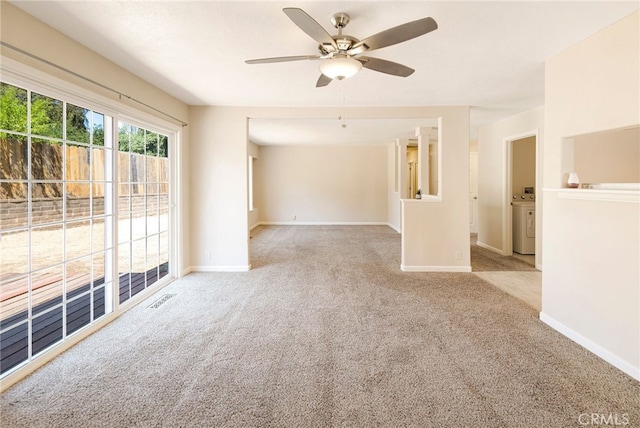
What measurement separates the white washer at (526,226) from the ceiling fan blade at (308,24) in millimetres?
4918

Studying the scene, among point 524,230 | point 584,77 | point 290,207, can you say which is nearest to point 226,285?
point 584,77

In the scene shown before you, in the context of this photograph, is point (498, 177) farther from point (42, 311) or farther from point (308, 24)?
point (42, 311)

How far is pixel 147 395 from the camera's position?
183 cm

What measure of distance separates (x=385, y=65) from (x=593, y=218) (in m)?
1.94

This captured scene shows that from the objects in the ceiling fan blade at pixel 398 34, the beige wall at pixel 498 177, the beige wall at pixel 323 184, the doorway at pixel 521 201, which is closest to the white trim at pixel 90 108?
the ceiling fan blade at pixel 398 34

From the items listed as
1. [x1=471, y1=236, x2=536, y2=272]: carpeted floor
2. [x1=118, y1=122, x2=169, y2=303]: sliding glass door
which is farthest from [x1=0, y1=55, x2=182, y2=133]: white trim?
[x1=471, y1=236, x2=536, y2=272]: carpeted floor

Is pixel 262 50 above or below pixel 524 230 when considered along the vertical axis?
above

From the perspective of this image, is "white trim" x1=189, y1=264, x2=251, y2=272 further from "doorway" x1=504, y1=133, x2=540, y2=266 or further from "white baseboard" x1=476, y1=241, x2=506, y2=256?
"doorway" x1=504, y1=133, x2=540, y2=266

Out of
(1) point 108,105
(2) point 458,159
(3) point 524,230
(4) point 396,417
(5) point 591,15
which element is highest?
(5) point 591,15

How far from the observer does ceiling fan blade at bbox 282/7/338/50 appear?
1617mm

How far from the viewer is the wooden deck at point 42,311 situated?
2.06 meters

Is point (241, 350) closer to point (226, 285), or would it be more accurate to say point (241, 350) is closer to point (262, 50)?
point (226, 285)

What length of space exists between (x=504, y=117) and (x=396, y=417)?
5.19 meters

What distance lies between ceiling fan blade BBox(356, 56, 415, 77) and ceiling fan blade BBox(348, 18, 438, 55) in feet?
0.48
